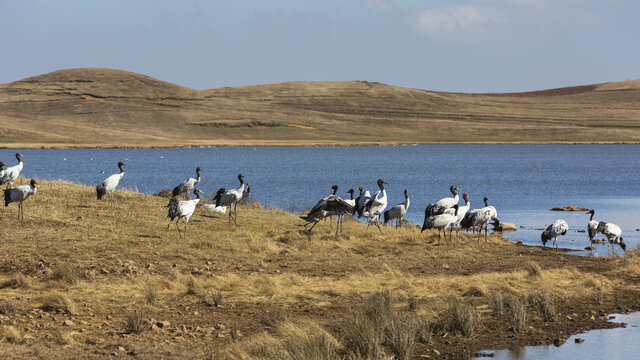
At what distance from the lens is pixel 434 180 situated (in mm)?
65625

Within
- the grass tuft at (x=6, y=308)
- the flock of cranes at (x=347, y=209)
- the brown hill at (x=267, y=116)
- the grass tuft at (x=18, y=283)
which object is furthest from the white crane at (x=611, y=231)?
the brown hill at (x=267, y=116)

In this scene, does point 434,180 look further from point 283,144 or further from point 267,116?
point 267,116

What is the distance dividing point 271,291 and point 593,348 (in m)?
6.02

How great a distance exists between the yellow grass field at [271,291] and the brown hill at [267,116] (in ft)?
326

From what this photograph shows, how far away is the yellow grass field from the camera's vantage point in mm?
12055

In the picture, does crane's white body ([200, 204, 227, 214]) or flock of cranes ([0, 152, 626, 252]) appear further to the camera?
crane's white body ([200, 204, 227, 214])

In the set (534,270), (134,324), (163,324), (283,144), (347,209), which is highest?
(283,144)

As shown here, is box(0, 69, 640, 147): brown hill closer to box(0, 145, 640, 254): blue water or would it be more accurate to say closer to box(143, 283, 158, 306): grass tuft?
box(0, 145, 640, 254): blue water

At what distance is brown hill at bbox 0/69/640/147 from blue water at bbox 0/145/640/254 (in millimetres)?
32696

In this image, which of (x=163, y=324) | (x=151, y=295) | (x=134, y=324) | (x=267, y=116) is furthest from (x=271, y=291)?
(x=267, y=116)

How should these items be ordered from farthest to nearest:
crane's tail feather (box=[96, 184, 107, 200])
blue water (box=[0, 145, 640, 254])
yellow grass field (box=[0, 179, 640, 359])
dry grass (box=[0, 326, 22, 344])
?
1. blue water (box=[0, 145, 640, 254])
2. crane's tail feather (box=[96, 184, 107, 200])
3. yellow grass field (box=[0, 179, 640, 359])
4. dry grass (box=[0, 326, 22, 344])

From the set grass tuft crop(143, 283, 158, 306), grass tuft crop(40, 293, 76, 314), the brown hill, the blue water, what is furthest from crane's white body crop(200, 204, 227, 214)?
the brown hill

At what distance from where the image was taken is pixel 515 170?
3226 inches

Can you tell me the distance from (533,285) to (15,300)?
10.6 meters
